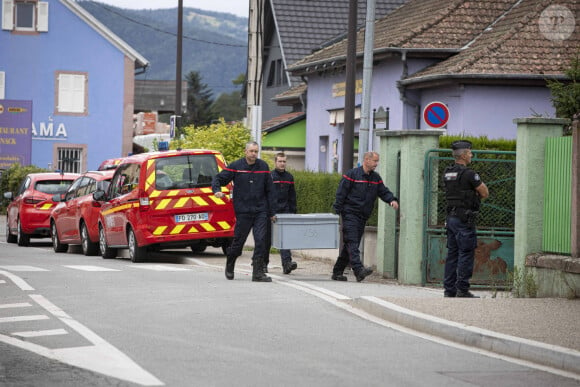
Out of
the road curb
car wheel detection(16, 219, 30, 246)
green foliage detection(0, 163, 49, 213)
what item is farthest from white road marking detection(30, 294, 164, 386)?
green foliage detection(0, 163, 49, 213)

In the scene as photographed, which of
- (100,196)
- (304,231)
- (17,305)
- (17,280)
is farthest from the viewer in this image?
(100,196)

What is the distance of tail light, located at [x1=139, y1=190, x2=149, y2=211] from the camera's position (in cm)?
2082

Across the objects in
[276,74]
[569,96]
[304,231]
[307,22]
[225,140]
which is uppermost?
[307,22]

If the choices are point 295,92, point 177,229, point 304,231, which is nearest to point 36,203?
point 177,229

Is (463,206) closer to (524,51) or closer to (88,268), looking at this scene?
(88,268)

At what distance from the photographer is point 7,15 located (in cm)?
5225

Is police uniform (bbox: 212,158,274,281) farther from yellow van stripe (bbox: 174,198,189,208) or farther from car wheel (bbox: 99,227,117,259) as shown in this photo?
car wheel (bbox: 99,227,117,259)

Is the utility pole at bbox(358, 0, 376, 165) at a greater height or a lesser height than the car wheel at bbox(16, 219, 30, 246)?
greater

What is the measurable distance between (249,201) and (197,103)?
415 feet

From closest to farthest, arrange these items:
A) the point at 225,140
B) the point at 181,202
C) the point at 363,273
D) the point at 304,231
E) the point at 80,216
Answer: the point at 363,273 → the point at 304,231 → the point at 181,202 → the point at 80,216 → the point at 225,140

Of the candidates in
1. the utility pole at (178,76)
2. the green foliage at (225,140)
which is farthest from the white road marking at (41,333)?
the utility pole at (178,76)

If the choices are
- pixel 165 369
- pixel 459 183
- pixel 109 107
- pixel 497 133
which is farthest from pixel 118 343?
pixel 109 107

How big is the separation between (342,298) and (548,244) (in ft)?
8.30

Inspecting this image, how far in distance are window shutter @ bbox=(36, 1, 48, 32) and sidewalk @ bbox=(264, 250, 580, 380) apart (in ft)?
130
